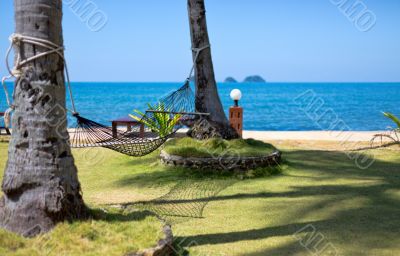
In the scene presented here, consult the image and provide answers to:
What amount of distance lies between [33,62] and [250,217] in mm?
2144

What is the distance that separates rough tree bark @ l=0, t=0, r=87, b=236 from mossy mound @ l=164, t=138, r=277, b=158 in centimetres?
294

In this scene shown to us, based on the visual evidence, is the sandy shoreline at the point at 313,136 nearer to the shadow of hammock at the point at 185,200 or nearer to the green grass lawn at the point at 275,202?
the green grass lawn at the point at 275,202

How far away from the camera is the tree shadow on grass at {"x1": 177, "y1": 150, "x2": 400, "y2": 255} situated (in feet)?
10.9

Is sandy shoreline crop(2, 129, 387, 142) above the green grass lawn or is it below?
above

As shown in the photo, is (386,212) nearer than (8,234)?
No

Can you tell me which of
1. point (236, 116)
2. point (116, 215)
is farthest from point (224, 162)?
point (116, 215)

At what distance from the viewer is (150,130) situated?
7.91 m

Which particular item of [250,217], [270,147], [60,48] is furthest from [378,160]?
[60,48]

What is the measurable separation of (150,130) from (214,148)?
8.19 ft

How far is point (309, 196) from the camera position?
455cm

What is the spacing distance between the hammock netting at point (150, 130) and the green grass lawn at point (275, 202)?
0.41 metres

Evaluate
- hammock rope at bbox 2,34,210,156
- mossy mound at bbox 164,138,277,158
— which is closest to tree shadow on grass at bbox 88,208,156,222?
hammock rope at bbox 2,34,210,156

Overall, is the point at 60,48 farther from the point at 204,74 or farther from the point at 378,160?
the point at 378,160

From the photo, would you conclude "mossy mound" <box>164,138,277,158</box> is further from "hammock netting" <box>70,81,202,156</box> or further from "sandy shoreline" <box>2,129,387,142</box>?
"sandy shoreline" <box>2,129,387,142</box>
